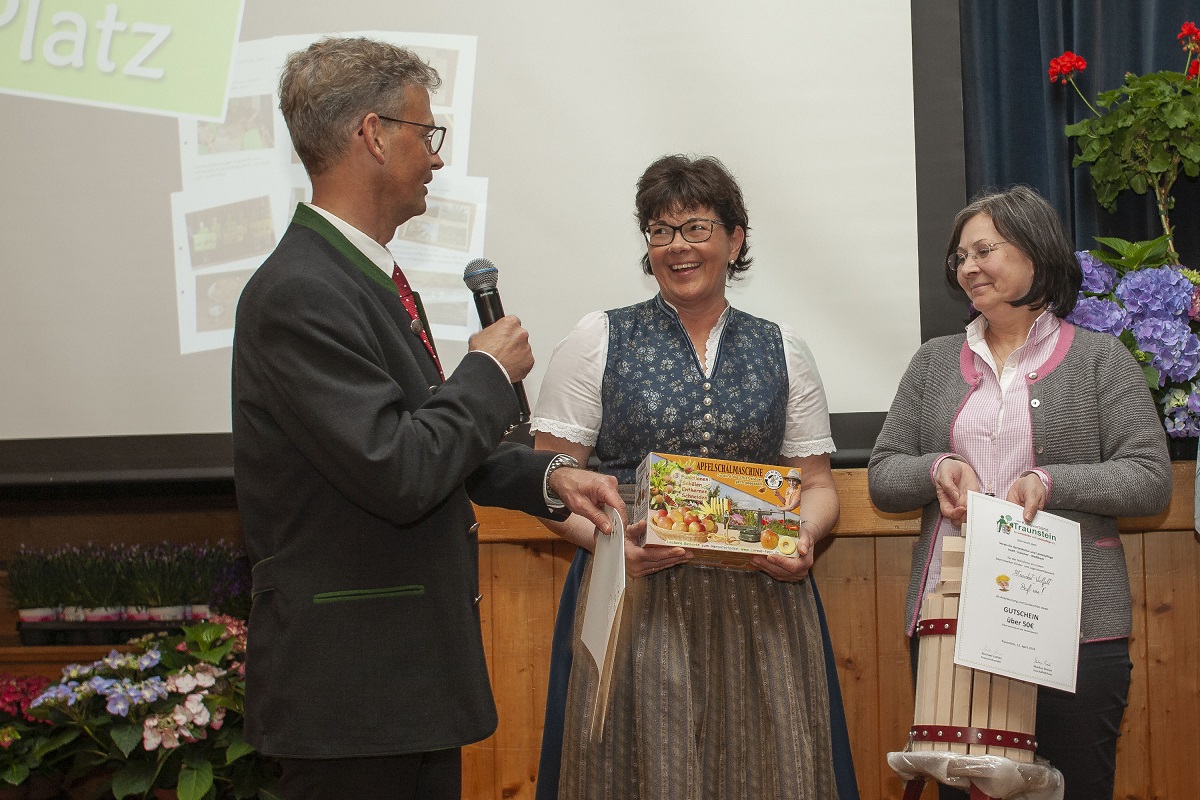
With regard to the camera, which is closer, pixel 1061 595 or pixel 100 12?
pixel 1061 595

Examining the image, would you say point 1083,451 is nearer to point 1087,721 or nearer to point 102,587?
point 1087,721

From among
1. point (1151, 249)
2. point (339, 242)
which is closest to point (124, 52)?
point (339, 242)

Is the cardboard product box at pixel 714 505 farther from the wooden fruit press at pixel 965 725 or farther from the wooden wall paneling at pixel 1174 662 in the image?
the wooden wall paneling at pixel 1174 662

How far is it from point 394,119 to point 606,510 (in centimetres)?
61

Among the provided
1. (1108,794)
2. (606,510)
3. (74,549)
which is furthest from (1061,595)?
(74,549)

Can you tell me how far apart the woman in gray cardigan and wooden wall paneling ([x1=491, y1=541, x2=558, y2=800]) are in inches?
34.3

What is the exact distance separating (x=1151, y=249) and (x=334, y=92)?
5.61 feet

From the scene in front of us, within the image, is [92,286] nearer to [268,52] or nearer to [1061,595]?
[268,52]

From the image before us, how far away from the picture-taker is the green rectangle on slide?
265cm

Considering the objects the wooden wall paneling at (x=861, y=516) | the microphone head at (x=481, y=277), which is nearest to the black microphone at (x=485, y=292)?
the microphone head at (x=481, y=277)

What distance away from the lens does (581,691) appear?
1.83 metres

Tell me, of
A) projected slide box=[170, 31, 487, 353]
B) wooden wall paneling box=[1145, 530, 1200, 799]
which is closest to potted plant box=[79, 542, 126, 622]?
projected slide box=[170, 31, 487, 353]

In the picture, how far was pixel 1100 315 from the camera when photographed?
213 cm

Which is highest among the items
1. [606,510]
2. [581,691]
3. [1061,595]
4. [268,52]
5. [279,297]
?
[268,52]
